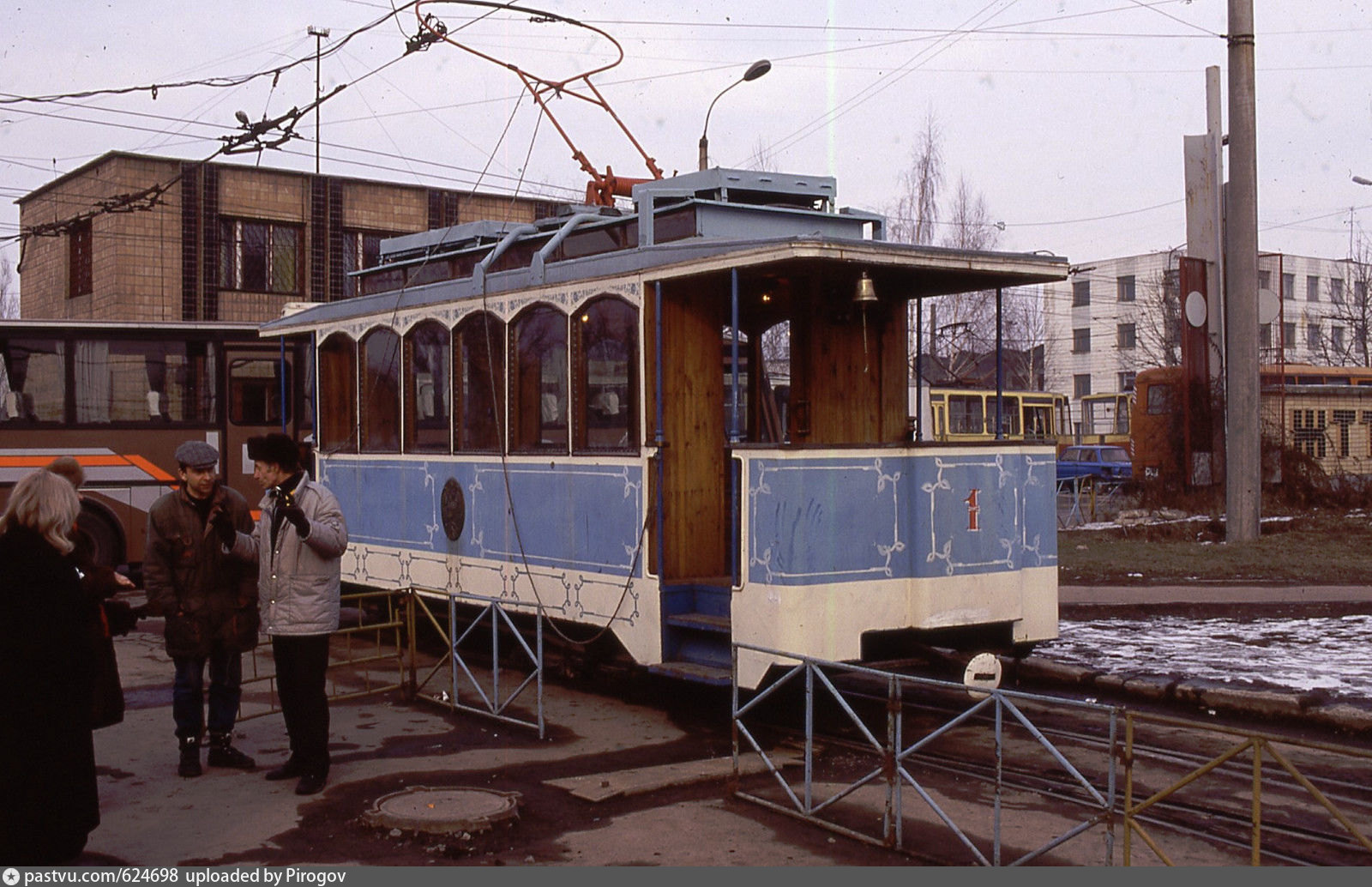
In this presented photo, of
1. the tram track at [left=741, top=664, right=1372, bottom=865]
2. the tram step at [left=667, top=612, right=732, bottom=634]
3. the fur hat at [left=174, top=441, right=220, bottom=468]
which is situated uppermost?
the fur hat at [left=174, top=441, right=220, bottom=468]

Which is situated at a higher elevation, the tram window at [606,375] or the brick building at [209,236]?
the brick building at [209,236]

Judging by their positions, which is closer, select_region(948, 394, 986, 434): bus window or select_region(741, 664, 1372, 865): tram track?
select_region(741, 664, 1372, 865): tram track

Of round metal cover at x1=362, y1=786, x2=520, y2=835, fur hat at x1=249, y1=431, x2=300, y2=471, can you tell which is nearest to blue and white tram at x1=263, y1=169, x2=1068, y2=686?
round metal cover at x1=362, y1=786, x2=520, y2=835

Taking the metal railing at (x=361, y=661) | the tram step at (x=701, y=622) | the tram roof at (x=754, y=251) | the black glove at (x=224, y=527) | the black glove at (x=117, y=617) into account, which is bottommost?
the metal railing at (x=361, y=661)

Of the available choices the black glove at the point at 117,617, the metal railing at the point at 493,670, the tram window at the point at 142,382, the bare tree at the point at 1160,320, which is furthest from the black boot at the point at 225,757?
the bare tree at the point at 1160,320

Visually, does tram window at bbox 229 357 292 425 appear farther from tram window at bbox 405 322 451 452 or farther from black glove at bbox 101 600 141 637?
black glove at bbox 101 600 141 637

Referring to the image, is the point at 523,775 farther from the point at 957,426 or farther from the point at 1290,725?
the point at 957,426

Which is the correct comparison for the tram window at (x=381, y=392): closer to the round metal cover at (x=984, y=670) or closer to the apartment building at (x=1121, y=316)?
the round metal cover at (x=984, y=670)

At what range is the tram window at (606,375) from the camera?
10102mm

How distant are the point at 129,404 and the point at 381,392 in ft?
23.1

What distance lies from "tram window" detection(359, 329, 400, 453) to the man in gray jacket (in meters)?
5.07

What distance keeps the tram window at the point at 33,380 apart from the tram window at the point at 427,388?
7.87 metres

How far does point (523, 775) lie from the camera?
818 centimetres

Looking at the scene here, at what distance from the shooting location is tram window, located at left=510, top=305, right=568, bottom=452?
10.8 m
